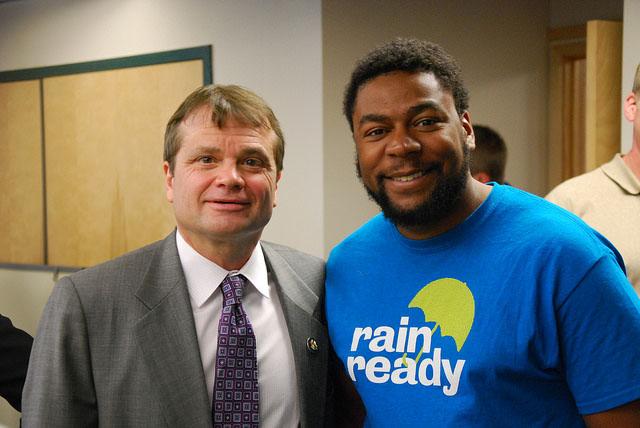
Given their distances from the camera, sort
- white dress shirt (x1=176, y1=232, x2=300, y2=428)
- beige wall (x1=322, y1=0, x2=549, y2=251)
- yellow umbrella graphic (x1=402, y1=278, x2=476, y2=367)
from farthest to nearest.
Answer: beige wall (x1=322, y1=0, x2=549, y2=251), white dress shirt (x1=176, y1=232, x2=300, y2=428), yellow umbrella graphic (x1=402, y1=278, x2=476, y2=367)

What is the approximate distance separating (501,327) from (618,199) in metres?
1.15

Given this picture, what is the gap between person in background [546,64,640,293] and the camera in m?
2.41

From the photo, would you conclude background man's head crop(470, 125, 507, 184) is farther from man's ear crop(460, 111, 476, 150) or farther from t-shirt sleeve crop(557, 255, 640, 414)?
t-shirt sleeve crop(557, 255, 640, 414)

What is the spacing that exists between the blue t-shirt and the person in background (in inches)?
34.3

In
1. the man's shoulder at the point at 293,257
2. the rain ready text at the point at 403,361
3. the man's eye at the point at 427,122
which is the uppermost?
the man's eye at the point at 427,122

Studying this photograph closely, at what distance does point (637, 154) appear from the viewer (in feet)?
8.17

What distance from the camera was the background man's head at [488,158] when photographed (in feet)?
12.1

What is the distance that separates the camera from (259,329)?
5.68 ft

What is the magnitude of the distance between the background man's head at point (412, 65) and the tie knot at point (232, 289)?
1.40 ft

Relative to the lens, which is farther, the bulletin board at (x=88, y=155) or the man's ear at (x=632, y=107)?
the bulletin board at (x=88, y=155)

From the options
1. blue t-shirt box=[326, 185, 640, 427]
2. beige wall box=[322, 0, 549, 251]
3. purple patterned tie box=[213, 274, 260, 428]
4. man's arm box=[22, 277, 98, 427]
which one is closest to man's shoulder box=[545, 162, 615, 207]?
blue t-shirt box=[326, 185, 640, 427]

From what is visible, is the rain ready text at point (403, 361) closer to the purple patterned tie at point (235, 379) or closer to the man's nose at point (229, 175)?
the purple patterned tie at point (235, 379)

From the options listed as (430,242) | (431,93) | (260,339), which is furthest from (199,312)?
(431,93)

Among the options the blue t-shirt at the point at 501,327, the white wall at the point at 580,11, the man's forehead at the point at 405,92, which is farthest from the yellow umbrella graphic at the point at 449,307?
the white wall at the point at 580,11
